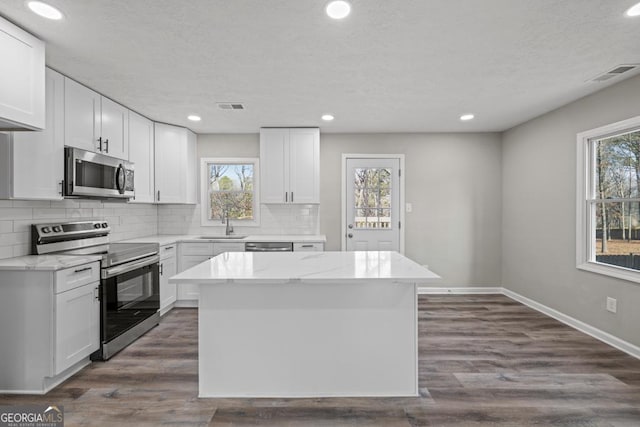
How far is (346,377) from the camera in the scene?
2.19 meters

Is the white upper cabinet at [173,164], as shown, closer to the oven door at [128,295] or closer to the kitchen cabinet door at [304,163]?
the oven door at [128,295]

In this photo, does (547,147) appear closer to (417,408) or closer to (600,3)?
(600,3)

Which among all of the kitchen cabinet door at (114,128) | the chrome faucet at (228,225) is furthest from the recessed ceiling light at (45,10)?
the chrome faucet at (228,225)

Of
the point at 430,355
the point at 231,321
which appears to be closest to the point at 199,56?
the point at 231,321

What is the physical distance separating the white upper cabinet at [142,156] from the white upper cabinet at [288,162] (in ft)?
4.45

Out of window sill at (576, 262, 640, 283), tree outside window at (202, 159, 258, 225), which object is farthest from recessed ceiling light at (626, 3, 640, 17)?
tree outside window at (202, 159, 258, 225)

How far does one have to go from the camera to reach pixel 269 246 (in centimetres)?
419

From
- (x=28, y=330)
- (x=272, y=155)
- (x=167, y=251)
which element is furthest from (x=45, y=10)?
(x=272, y=155)

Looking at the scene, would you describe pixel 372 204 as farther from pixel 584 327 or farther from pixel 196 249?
pixel 584 327

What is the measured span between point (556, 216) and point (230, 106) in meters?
3.83

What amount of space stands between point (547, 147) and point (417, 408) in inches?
133

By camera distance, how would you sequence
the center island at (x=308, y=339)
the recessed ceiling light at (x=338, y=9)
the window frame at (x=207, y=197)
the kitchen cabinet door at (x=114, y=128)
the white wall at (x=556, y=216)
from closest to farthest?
1. the recessed ceiling light at (x=338, y=9)
2. the center island at (x=308, y=339)
3. the white wall at (x=556, y=216)
4. the kitchen cabinet door at (x=114, y=128)
5. the window frame at (x=207, y=197)

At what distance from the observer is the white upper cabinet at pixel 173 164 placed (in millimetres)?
4270

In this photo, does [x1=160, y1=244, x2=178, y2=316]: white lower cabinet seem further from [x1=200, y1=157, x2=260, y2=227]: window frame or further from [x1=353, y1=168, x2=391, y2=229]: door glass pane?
[x1=353, y1=168, x2=391, y2=229]: door glass pane
